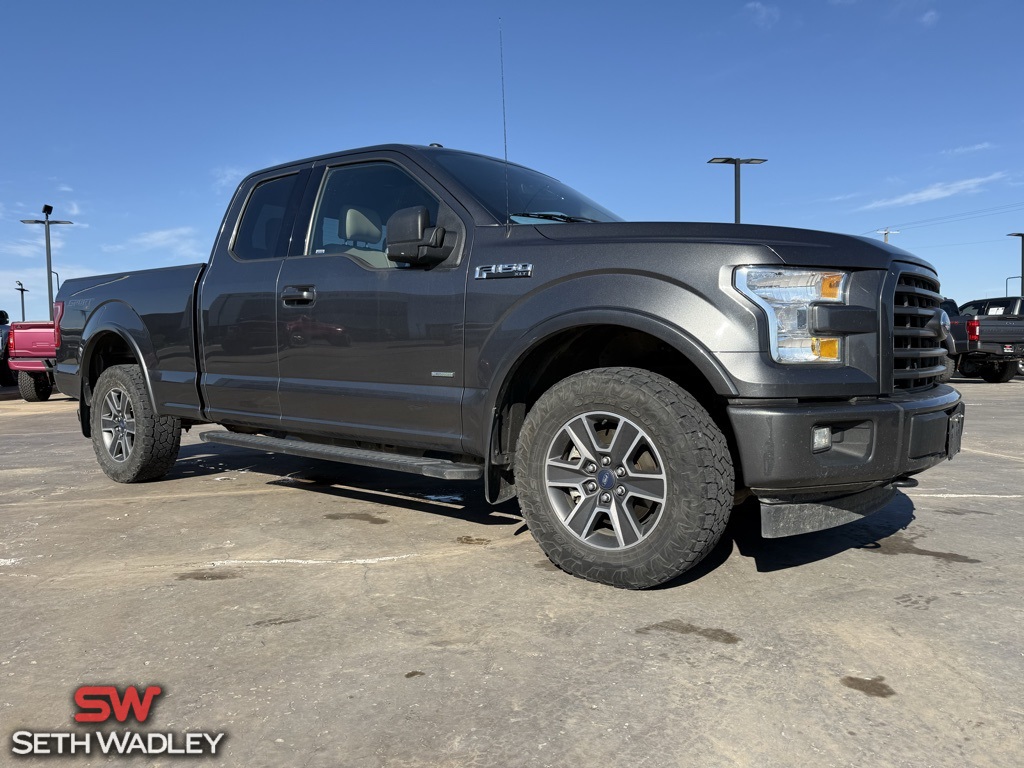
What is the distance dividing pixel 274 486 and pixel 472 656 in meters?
3.28

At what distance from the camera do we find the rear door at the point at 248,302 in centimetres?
460

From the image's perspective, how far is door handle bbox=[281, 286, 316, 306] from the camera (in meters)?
4.28

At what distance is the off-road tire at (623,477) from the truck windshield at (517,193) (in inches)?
38.8

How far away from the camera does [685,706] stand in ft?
7.17

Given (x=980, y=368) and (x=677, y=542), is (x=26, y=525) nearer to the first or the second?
(x=677, y=542)

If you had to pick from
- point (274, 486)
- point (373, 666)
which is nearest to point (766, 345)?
point (373, 666)

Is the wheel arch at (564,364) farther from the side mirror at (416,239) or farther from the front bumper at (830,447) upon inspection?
the side mirror at (416,239)

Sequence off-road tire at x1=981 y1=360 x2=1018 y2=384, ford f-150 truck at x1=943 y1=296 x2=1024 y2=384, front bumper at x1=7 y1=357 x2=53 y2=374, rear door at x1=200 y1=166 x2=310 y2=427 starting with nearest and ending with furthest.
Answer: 1. rear door at x1=200 y1=166 x2=310 y2=427
2. front bumper at x1=7 y1=357 x2=53 y2=374
3. ford f-150 truck at x1=943 y1=296 x2=1024 y2=384
4. off-road tire at x1=981 y1=360 x2=1018 y2=384

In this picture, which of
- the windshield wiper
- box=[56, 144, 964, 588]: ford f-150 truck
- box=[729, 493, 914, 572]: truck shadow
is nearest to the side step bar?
box=[56, 144, 964, 588]: ford f-150 truck

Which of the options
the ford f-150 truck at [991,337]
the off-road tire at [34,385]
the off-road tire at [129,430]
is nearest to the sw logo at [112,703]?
the off-road tire at [129,430]

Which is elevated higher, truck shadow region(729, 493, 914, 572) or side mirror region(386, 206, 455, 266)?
side mirror region(386, 206, 455, 266)

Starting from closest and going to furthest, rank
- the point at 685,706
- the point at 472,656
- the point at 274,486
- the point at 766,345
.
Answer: the point at 685,706 → the point at 472,656 → the point at 766,345 → the point at 274,486

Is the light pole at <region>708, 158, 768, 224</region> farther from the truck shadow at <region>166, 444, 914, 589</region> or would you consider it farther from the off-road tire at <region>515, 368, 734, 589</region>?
the off-road tire at <region>515, 368, 734, 589</region>

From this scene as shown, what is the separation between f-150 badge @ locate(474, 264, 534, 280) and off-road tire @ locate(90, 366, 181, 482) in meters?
2.98
